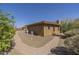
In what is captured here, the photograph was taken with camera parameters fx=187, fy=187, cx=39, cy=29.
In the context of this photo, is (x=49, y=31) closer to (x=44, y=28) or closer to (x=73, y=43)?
(x=44, y=28)

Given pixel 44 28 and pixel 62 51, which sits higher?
pixel 44 28

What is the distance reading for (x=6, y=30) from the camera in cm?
187

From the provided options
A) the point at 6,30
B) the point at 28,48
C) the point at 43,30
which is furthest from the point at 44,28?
the point at 6,30

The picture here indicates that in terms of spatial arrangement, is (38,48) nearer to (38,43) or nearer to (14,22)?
(38,43)

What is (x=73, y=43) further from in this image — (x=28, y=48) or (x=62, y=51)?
(x=28, y=48)

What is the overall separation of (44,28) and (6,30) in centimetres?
38

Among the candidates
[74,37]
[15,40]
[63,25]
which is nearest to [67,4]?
[63,25]

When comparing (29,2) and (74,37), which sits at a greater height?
(29,2)

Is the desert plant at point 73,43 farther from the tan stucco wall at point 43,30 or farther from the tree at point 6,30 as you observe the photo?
the tree at point 6,30

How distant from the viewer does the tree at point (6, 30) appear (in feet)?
6.12

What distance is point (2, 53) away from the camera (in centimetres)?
187

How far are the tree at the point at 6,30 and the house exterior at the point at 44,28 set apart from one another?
179 millimetres

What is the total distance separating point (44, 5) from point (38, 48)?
0.43m

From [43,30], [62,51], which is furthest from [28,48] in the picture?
[62,51]
